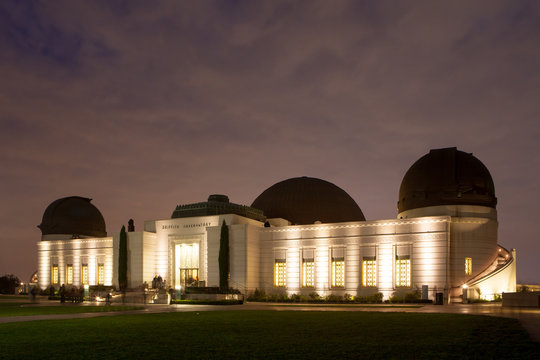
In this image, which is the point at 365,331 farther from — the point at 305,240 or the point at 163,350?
the point at 305,240

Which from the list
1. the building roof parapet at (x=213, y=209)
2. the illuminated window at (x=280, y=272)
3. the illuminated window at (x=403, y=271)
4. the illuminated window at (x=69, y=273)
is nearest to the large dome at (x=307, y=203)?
the building roof parapet at (x=213, y=209)

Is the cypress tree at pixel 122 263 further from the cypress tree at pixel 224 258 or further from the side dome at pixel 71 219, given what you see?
the side dome at pixel 71 219

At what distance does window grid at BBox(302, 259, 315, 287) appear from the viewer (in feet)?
129

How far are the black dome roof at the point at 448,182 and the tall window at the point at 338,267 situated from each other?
6327 mm

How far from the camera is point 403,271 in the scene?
117 feet

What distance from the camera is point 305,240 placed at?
39.7 meters

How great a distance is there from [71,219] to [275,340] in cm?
5194

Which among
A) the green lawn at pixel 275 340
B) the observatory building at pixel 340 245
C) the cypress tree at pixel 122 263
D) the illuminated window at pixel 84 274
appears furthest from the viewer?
the illuminated window at pixel 84 274

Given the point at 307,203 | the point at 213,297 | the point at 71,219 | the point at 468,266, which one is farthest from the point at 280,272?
the point at 71,219

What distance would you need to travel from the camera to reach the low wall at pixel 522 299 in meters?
26.9

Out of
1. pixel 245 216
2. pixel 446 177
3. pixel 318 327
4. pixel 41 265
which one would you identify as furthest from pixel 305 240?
pixel 41 265

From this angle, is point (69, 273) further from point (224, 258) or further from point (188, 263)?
point (224, 258)

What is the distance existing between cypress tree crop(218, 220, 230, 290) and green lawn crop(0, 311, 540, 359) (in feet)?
72.8

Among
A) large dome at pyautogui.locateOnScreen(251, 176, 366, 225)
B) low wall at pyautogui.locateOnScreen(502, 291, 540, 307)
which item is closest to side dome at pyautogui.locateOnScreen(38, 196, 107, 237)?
large dome at pyautogui.locateOnScreen(251, 176, 366, 225)
